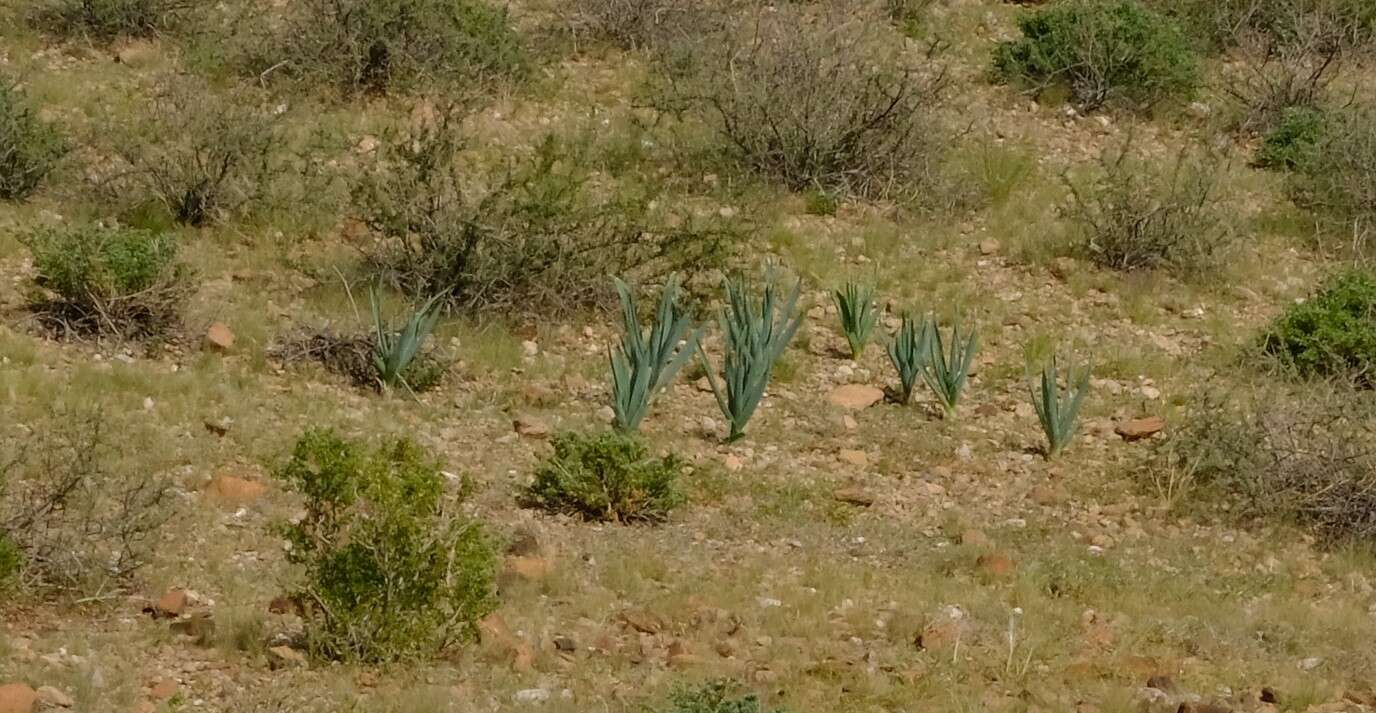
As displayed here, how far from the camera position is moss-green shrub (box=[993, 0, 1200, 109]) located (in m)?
13.0

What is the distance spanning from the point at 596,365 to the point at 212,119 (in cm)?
274

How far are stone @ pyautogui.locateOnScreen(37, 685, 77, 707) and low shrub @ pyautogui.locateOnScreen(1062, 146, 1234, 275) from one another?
23.0 feet

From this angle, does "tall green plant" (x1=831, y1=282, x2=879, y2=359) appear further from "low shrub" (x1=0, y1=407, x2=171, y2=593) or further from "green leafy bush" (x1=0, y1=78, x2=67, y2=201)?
"green leafy bush" (x1=0, y1=78, x2=67, y2=201)

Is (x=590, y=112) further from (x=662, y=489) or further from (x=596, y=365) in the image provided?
(x=662, y=489)

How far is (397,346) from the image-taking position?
8.42 metres

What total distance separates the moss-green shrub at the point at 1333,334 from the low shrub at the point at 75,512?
571 cm

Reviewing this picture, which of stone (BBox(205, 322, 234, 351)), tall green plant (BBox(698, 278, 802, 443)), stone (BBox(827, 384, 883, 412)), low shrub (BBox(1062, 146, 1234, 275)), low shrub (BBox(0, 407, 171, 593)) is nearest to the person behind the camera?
low shrub (BBox(0, 407, 171, 593))

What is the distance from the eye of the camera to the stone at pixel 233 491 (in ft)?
23.0

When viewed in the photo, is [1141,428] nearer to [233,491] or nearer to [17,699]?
[233,491]

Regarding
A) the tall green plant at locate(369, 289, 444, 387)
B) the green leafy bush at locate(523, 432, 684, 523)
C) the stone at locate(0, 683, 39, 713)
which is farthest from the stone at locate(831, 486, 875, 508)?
the stone at locate(0, 683, 39, 713)

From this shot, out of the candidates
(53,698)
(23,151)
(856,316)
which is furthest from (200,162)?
(53,698)

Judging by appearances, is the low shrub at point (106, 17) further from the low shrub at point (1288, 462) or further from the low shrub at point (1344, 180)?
the low shrub at point (1344, 180)

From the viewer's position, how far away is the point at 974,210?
11.5m

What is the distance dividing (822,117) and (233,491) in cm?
537
